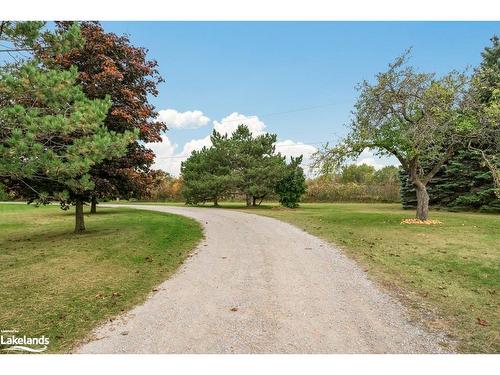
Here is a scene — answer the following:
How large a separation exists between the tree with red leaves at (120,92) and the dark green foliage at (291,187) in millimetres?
22207

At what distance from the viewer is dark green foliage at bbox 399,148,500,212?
28.4 metres

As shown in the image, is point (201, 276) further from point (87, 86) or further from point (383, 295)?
point (87, 86)

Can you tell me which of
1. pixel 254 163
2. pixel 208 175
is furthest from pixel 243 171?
pixel 208 175

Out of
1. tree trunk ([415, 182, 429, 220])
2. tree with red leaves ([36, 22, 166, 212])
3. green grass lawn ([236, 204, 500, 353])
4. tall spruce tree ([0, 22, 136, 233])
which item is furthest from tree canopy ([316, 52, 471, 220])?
tall spruce tree ([0, 22, 136, 233])

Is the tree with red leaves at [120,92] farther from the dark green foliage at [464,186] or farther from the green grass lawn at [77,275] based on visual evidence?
the dark green foliage at [464,186]

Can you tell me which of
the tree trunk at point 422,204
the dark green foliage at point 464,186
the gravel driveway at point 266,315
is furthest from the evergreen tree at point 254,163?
the gravel driveway at point 266,315

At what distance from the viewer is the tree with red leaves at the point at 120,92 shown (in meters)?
13.1

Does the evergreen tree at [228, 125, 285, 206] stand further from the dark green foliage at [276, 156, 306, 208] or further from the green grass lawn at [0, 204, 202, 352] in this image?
the green grass lawn at [0, 204, 202, 352]

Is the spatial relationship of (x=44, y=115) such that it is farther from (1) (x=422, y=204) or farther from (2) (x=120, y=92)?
(1) (x=422, y=204)

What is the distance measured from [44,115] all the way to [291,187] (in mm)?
30140

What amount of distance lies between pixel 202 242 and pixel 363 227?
8462 mm

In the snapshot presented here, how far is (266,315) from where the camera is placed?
527 centimetres

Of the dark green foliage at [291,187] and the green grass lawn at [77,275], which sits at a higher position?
the dark green foliage at [291,187]
